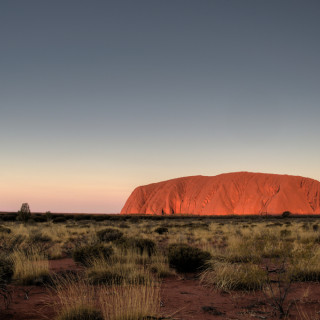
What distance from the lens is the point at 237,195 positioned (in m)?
73.6

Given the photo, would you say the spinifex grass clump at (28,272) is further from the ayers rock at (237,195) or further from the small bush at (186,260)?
the ayers rock at (237,195)

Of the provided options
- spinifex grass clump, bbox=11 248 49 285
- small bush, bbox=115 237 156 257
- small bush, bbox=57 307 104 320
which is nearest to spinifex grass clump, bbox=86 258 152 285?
spinifex grass clump, bbox=11 248 49 285

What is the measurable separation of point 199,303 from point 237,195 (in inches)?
2800

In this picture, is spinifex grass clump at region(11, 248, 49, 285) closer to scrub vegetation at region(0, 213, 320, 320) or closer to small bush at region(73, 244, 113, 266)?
scrub vegetation at region(0, 213, 320, 320)

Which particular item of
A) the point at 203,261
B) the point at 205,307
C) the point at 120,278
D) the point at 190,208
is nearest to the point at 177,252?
the point at 203,261

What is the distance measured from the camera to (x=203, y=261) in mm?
8297

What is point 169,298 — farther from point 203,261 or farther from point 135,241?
point 135,241

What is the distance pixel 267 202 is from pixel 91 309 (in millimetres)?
70095

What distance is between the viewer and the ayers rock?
67.9 metres

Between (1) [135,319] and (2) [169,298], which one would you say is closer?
(1) [135,319]

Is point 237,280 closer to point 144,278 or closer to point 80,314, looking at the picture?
point 144,278

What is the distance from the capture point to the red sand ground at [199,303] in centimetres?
442

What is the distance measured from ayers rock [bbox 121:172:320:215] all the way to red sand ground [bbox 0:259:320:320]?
63841mm

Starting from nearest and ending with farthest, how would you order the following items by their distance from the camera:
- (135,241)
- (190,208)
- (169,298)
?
1. (169,298)
2. (135,241)
3. (190,208)
